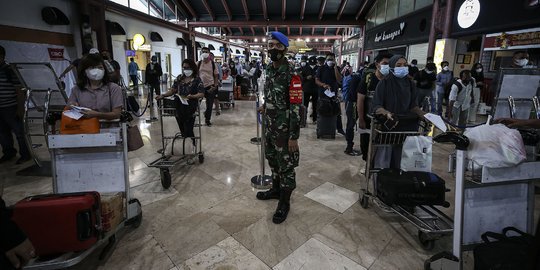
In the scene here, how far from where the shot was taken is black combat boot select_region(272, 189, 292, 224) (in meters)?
2.61

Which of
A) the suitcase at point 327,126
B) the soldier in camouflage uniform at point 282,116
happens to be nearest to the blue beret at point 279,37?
the soldier in camouflage uniform at point 282,116

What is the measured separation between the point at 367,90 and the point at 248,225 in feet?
7.33

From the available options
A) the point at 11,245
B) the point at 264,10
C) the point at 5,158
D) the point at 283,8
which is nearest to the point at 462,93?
the point at 11,245

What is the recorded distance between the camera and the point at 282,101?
257cm

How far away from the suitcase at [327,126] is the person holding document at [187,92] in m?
2.62

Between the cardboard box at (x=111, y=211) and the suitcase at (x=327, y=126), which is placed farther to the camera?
the suitcase at (x=327, y=126)

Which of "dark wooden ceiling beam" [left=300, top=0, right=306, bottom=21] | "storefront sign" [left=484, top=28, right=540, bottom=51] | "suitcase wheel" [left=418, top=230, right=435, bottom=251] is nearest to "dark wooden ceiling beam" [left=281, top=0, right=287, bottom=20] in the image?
"dark wooden ceiling beam" [left=300, top=0, right=306, bottom=21]

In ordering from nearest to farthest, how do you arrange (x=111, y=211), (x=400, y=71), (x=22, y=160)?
(x=111, y=211) → (x=400, y=71) → (x=22, y=160)

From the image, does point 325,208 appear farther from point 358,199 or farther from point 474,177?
point 474,177

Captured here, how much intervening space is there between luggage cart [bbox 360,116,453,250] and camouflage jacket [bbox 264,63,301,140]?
760mm

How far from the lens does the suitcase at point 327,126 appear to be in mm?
5582

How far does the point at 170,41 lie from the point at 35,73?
11267 millimetres

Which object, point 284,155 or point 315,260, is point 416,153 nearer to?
point 284,155

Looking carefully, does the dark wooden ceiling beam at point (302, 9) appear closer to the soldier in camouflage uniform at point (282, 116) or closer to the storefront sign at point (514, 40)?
the storefront sign at point (514, 40)
